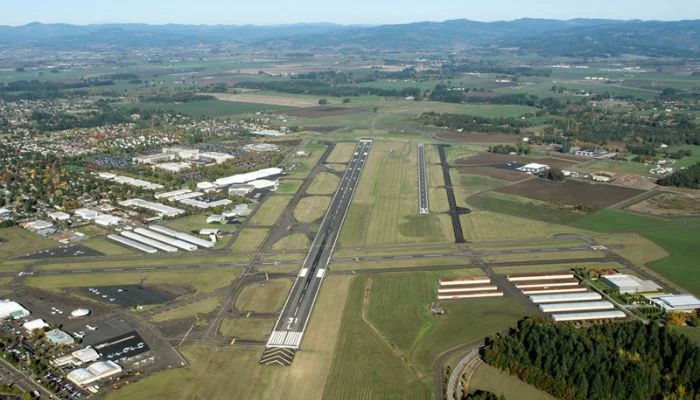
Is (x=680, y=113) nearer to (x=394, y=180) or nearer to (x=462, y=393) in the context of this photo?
(x=394, y=180)

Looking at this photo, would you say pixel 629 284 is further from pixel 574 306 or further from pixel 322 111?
pixel 322 111

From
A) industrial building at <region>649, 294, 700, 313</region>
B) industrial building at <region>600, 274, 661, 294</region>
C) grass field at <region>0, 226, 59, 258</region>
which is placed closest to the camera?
industrial building at <region>649, 294, 700, 313</region>

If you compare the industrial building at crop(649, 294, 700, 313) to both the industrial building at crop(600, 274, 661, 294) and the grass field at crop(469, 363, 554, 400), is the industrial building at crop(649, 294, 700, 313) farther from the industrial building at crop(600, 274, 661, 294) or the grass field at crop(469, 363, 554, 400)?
the grass field at crop(469, 363, 554, 400)

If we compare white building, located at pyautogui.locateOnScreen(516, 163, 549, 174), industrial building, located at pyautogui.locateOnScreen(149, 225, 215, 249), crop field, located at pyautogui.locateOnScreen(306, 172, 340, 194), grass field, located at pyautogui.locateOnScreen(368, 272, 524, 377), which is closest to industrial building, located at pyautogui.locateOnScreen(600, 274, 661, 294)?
grass field, located at pyautogui.locateOnScreen(368, 272, 524, 377)

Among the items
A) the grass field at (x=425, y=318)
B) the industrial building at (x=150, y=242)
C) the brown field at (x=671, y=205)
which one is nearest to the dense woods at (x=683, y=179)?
the brown field at (x=671, y=205)

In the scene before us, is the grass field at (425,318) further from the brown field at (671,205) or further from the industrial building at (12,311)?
the brown field at (671,205)

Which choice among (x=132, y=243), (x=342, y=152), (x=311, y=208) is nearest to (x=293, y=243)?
(x=311, y=208)

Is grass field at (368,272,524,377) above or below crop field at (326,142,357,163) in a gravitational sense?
A: above
